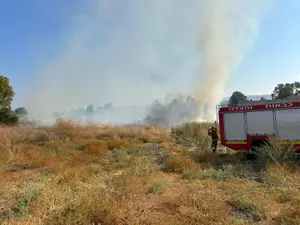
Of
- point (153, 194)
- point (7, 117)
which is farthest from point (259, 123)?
point (7, 117)

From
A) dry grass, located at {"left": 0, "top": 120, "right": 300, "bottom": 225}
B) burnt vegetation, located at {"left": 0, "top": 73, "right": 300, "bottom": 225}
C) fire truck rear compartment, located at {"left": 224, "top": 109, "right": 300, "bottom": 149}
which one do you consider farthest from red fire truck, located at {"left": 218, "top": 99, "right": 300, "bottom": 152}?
dry grass, located at {"left": 0, "top": 120, "right": 300, "bottom": 225}

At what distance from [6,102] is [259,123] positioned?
33927 millimetres

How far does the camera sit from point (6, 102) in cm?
3681

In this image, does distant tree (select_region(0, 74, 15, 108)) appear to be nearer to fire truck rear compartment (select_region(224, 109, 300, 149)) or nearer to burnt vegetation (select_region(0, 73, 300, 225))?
burnt vegetation (select_region(0, 73, 300, 225))

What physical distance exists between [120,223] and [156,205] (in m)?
1.44

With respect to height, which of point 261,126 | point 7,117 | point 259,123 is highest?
point 7,117

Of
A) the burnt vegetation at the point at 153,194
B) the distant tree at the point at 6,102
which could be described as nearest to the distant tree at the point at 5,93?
the distant tree at the point at 6,102

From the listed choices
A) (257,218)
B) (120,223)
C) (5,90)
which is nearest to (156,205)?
(120,223)

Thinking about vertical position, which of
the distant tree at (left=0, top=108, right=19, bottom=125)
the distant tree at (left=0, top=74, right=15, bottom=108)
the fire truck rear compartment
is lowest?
the fire truck rear compartment

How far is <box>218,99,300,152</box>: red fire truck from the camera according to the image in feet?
39.8

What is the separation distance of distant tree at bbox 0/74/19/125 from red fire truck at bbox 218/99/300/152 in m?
29.8

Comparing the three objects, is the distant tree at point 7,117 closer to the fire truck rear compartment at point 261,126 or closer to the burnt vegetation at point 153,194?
the burnt vegetation at point 153,194

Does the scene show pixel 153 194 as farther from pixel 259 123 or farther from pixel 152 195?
pixel 259 123

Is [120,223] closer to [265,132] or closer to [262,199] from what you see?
[262,199]
